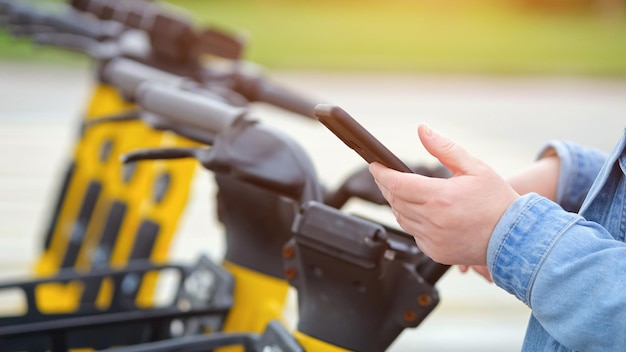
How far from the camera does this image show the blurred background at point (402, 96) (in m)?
5.39

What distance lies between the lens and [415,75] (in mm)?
15781

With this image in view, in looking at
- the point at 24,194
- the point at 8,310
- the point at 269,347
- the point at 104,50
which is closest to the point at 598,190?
the point at 269,347

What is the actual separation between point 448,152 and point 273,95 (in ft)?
4.97

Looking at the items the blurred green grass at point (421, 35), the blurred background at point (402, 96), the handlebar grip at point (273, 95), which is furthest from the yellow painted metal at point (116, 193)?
the blurred green grass at point (421, 35)

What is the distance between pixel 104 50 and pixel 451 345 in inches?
79.5

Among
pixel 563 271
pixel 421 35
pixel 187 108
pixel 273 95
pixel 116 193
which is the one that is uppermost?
pixel 563 271

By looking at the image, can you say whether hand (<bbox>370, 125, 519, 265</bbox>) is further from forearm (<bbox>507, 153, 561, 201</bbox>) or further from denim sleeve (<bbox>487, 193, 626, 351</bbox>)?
forearm (<bbox>507, 153, 561, 201</bbox>)

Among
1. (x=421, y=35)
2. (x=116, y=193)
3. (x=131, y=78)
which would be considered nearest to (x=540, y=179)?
(x=131, y=78)

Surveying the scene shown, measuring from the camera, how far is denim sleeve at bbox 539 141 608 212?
1.63 metres

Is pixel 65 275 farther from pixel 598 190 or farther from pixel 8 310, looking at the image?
pixel 8 310

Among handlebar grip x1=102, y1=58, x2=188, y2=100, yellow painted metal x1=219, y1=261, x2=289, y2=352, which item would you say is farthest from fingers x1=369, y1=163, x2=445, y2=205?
handlebar grip x1=102, y1=58, x2=188, y2=100

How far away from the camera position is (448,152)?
47.5 inches

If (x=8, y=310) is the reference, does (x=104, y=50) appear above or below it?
above

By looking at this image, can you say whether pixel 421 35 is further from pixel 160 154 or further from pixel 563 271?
pixel 563 271
